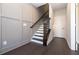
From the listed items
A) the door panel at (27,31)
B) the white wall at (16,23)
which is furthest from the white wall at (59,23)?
the door panel at (27,31)

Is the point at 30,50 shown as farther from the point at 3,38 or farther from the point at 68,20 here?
the point at 68,20

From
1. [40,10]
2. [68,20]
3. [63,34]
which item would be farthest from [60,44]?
[40,10]

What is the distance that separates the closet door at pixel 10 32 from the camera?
7.89 ft

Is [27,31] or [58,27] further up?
[58,27]

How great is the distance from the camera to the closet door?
241 cm

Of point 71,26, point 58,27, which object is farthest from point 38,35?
point 71,26

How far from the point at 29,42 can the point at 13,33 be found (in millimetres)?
568

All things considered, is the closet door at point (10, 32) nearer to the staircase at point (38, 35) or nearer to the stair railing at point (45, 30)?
the staircase at point (38, 35)

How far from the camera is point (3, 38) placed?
2369 mm

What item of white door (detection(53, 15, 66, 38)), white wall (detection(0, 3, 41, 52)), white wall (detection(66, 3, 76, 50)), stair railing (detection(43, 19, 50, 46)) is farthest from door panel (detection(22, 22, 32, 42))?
white wall (detection(66, 3, 76, 50))

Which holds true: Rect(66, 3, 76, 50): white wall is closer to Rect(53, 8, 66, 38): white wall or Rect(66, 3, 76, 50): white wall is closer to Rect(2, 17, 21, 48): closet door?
Rect(53, 8, 66, 38): white wall

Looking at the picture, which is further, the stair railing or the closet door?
the stair railing

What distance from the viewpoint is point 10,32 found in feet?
8.40

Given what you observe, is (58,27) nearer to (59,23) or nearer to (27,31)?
(59,23)
